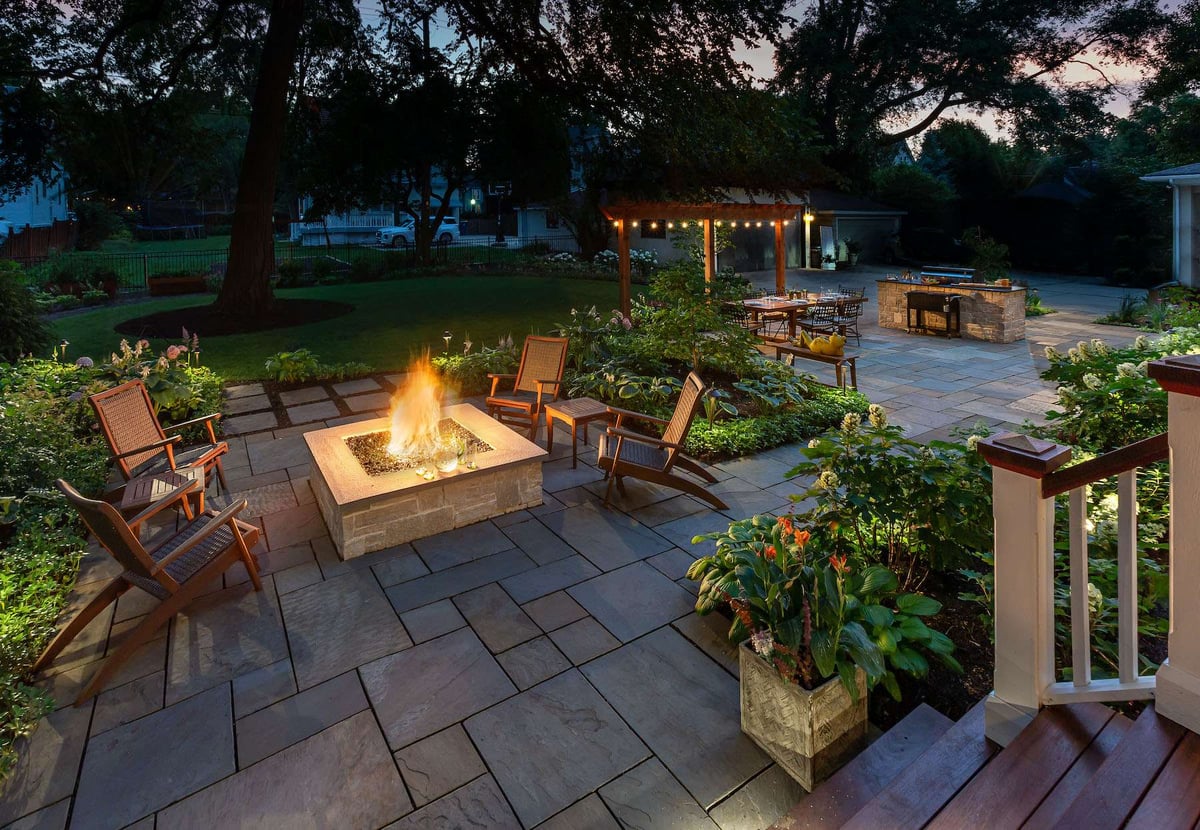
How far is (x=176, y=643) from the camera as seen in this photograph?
335 cm

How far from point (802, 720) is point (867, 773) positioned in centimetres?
27

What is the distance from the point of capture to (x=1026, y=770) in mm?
1941

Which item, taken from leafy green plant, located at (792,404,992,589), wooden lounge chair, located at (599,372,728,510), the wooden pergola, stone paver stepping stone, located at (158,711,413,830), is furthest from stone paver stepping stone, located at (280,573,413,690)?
the wooden pergola

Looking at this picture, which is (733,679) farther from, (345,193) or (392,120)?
(345,193)

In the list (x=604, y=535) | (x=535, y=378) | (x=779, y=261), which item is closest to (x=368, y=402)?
(x=535, y=378)

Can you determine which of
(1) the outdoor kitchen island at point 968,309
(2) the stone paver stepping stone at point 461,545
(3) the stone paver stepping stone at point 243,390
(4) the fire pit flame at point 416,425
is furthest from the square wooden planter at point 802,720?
(1) the outdoor kitchen island at point 968,309

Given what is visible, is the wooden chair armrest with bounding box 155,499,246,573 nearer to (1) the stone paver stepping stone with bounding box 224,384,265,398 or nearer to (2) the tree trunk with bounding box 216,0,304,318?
(1) the stone paver stepping stone with bounding box 224,384,265,398

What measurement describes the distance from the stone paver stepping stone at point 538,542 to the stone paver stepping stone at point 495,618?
17.3 inches

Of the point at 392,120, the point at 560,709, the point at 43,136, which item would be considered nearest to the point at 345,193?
the point at 392,120

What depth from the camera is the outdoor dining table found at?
A: 11.2m

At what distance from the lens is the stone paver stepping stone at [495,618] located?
3302 mm

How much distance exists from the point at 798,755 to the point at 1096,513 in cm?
211

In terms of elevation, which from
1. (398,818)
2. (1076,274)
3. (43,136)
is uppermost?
(43,136)

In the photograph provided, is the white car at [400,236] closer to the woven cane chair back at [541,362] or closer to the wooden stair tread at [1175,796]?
the woven cane chair back at [541,362]
